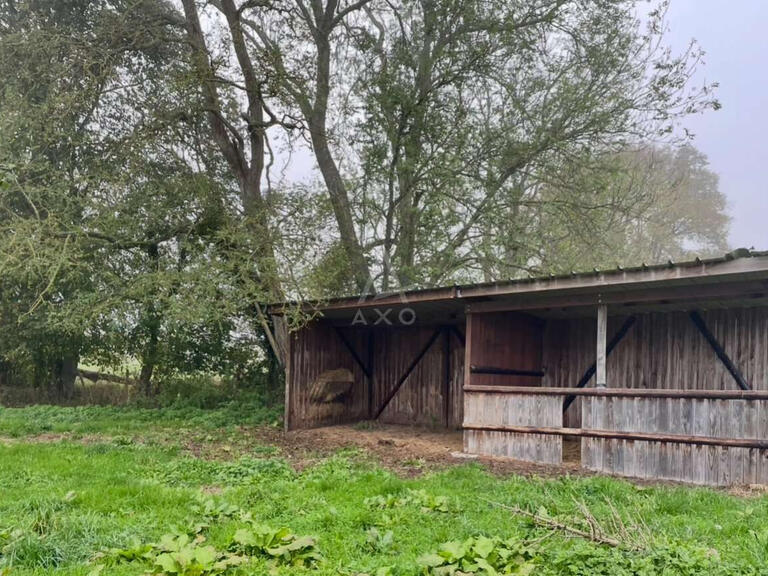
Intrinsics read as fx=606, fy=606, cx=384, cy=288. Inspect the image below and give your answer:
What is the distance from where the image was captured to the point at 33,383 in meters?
15.2

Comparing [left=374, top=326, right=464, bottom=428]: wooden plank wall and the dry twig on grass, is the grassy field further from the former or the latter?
[left=374, top=326, right=464, bottom=428]: wooden plank wall

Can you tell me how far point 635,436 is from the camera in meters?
6.66

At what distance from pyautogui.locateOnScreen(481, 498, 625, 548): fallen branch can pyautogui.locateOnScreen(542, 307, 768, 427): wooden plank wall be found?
14.3 ft

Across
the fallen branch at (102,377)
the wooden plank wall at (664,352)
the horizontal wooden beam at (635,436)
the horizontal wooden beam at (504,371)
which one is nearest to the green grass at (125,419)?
the fallen branch at (102,377)

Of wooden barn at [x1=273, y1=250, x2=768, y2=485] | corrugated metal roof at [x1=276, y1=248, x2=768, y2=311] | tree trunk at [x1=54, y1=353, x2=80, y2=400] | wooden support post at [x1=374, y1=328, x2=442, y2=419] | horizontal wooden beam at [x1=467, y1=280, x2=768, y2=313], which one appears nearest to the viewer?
corrugated metal roof at [x1=276, y1=248, x2=768, y2=311]

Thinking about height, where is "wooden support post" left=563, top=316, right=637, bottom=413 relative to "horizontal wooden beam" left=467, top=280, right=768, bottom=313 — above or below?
below

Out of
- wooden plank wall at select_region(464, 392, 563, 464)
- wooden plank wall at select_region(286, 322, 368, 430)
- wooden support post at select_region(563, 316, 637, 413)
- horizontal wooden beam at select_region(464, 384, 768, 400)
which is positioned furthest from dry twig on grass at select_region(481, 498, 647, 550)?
wooden plank wall at select_region(286, 322, 368, 430)

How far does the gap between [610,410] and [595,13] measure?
8958mm

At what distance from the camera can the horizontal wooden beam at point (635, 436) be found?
5992 millimetres

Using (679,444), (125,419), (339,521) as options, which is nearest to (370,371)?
(125,419)

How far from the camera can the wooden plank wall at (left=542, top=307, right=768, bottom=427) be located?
24.3 ft

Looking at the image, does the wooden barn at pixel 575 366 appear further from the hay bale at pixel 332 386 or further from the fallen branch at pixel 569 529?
the fallen branch at pixel 569 529

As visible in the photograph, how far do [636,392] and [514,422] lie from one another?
5.36 ft

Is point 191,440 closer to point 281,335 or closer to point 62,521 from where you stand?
point 281,335
